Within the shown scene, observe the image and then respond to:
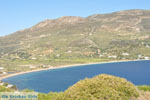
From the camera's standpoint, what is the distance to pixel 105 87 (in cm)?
2220

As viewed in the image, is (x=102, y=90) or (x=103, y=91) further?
(x=102, y=90)

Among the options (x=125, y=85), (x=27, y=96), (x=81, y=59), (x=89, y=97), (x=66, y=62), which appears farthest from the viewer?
(x=81, y=59)

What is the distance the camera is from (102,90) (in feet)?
70.9

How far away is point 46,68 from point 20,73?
24211mm

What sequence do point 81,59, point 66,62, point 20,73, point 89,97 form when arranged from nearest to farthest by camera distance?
point 89,97 < point 20,73 < point 66,62 < point 81,59

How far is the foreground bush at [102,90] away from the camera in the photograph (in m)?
21.2

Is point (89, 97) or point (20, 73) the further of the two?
point (20, 73)

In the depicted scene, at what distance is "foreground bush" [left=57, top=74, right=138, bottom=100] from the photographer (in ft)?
69.4

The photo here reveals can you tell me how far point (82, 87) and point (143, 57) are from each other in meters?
186

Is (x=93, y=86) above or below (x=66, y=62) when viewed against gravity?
above

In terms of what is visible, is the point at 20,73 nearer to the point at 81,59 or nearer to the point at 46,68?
the point at 46,68

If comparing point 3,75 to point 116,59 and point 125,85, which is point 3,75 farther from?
point 125,85

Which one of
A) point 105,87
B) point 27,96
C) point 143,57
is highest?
point 105,87

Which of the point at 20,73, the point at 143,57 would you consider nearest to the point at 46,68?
the point at 20,73
